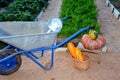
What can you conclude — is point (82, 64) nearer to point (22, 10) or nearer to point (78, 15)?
point (78, 15)

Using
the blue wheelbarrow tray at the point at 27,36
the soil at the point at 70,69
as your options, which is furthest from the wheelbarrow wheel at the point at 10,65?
the blue wheelbarrow tray at the point at 27,36

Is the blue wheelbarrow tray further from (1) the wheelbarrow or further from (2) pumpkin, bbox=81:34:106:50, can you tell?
(2) pumpkin, bbox=81:34:106:50

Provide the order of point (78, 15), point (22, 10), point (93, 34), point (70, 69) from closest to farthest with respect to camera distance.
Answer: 1. point (93, 34)
2. point (70, 69)
3. point (78, 15)
4. point (22, 10)

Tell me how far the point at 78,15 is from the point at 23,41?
2.80 m

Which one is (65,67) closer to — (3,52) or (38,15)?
(3,52)

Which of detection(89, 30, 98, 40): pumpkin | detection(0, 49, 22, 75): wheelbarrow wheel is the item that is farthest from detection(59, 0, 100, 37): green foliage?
detection(0, 49, 22, 75): wheelbarrow wheel

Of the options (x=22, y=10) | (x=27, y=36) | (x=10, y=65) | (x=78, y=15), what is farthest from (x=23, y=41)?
(x=22, y=10)

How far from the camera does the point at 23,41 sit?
317 cm

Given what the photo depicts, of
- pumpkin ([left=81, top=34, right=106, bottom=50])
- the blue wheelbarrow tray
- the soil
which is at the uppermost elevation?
the blue wheelbarrow tray

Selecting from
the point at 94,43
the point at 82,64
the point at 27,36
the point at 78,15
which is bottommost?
the point at 82,64

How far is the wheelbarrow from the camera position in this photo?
10.3 ft

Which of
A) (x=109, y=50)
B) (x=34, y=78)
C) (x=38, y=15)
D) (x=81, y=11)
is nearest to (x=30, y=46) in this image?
(x=34, y=78)

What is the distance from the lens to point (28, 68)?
4027mm

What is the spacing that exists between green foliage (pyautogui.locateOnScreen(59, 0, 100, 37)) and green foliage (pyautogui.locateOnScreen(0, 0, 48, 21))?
3.40 ft
